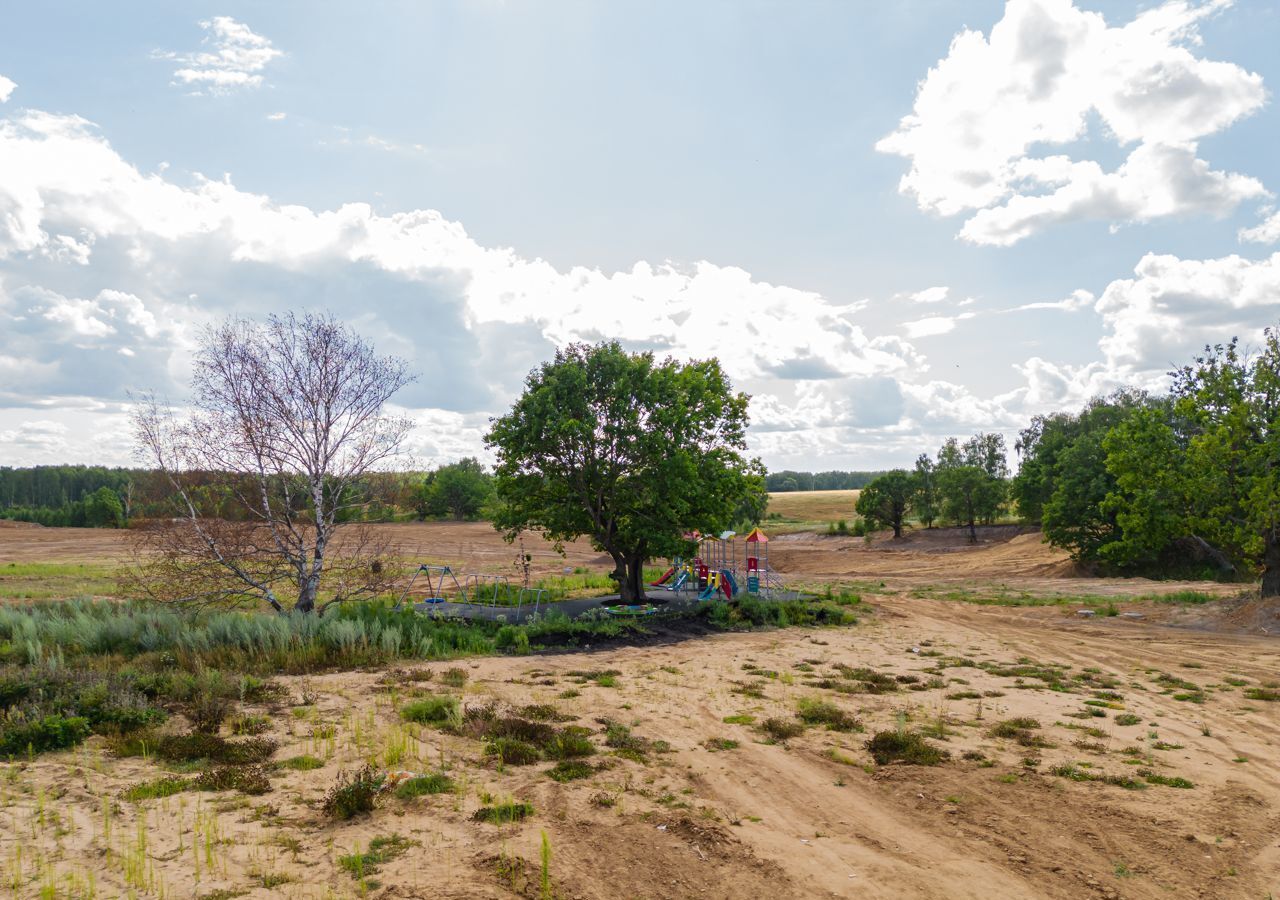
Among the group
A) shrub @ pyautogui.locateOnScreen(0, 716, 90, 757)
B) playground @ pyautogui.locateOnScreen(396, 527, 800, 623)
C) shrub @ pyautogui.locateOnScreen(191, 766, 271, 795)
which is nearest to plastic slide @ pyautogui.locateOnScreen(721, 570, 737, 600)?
playground @ pyautogui.locateOnScreen(396, 527, 800, 623)

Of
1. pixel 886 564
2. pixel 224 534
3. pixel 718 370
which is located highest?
pixel 718 370

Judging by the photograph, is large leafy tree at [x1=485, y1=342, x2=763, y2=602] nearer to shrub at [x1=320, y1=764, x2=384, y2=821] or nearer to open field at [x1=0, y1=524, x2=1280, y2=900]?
open field at [x1=0, y1=524, x2=1280, y2=900]

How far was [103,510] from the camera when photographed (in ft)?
309

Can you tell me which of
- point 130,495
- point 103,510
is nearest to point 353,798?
point 130,495

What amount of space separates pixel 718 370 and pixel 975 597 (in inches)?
557

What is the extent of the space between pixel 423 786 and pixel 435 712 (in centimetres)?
278

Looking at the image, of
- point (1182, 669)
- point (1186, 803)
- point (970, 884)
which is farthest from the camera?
point (1182, 669)

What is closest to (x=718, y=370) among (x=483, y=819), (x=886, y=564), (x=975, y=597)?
(x=975, y=597)

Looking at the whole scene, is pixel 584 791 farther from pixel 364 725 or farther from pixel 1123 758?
pixel 1123 758

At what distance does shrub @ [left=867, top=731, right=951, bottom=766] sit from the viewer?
855cm

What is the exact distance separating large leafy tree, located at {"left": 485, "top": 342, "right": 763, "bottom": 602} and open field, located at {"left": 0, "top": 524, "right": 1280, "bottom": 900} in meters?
7.50

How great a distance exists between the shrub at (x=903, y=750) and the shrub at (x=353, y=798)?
539 cm

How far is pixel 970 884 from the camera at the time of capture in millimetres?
5816

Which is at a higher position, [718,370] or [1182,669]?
[718,370]
